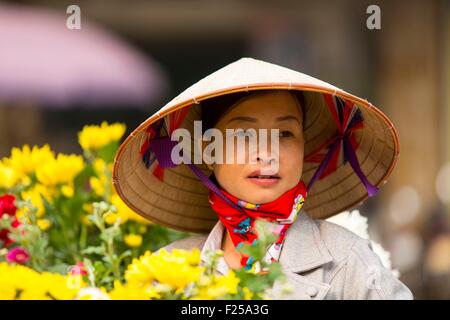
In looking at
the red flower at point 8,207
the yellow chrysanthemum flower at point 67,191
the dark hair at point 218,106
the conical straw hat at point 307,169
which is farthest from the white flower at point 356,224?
the red flower at point 8,207

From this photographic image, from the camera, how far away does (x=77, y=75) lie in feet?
16.7

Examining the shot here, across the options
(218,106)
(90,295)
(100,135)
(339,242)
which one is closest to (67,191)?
(100,135)

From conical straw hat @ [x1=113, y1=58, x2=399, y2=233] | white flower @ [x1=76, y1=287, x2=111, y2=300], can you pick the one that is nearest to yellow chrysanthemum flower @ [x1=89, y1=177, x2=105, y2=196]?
conical straw hat @ [x1=113, y1=58, x2=399, y2=233]

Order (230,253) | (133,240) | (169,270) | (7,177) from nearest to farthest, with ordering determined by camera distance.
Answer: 1. (169,270)
2. (230,253)
3. (133,240)
4. (7,177)

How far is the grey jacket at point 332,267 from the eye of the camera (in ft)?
4.38

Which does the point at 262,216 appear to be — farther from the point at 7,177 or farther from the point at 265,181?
the point at 7,177

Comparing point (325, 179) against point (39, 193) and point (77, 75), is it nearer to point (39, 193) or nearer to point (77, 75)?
point (39, 193)

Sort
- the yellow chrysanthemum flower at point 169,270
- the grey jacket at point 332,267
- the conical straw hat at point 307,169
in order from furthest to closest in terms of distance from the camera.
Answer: the conical straw hat at point 307,169 → the grey jacket at point 332,267 → the yellow chrysanthemum flower at point 169,270

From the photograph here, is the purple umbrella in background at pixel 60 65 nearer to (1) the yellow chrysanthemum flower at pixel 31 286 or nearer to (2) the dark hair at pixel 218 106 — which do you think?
(2) the dark hair at pixel 218 106

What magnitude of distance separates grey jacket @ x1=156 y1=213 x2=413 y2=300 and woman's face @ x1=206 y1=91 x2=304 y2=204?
0.09 m

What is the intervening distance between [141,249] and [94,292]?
0.78 meters

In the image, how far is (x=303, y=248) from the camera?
4.69ft

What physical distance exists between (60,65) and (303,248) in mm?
3868
